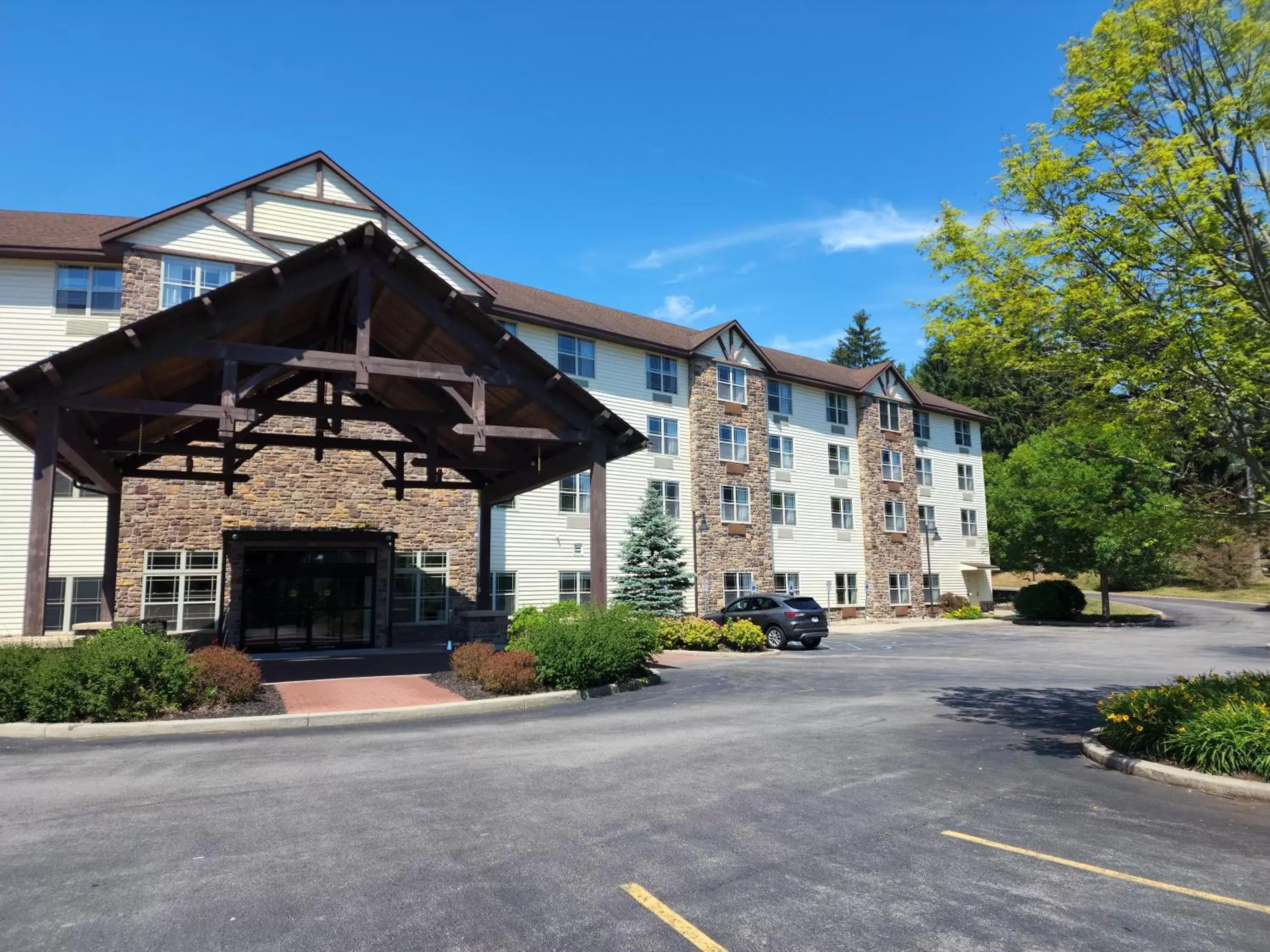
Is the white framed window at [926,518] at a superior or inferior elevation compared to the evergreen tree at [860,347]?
inferior

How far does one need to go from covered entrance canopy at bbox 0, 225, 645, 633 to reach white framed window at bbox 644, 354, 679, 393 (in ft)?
40.9

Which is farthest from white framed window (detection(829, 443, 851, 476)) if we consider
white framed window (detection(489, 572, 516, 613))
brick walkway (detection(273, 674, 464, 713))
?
brick walkway (detection(273, 674, 464, 713))

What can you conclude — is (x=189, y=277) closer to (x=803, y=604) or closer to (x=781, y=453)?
(x=803, y=604)

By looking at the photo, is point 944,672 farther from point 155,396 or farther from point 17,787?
point 155,396

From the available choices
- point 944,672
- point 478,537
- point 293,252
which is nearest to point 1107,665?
point 944,672

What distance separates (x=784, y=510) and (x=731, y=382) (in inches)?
259

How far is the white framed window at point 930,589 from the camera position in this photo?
42.4 metres

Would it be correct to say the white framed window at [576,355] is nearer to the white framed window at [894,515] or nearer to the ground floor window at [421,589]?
the ground floor window at [421,589]

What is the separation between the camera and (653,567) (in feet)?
92.5

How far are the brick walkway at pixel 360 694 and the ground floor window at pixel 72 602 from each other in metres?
10.5

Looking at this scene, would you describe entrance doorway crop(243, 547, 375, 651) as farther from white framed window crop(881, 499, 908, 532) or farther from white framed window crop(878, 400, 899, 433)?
white framed window crop(878, 400, 899, 433)

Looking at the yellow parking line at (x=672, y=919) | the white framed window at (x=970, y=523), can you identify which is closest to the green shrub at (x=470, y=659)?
the yellow parking line at (x=672, y=919)

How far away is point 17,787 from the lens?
7309 mm

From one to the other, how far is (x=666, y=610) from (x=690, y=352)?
11579 mm
